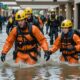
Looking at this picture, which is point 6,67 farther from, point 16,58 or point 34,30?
point 34,30

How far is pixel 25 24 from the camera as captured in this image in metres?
11.8

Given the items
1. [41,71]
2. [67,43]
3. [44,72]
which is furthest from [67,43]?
[44,72]

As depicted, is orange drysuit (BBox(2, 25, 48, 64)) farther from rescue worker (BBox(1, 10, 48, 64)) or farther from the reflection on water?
the reflection on water

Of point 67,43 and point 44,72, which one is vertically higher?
point 67,43

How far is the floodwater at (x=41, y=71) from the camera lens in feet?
33.5

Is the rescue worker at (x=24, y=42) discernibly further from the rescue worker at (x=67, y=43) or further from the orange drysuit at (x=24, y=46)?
the rescue worker at (x=67, y=43)

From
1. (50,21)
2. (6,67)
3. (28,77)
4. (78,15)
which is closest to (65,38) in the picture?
(6,67)

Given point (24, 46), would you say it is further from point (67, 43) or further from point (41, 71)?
point (67, 43)

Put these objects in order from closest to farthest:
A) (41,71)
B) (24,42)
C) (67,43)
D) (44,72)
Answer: (44,72), (41,71), (24,42), (67,43)

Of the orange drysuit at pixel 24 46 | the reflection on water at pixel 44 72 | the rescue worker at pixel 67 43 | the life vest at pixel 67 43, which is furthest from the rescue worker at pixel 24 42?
the life vest at pixel 67 43

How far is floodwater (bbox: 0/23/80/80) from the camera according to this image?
33.5 ft

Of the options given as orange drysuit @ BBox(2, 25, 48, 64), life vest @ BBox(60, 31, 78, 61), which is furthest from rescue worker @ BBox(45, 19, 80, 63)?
orange drysuit @ BBox(2, 25, 48, 64)

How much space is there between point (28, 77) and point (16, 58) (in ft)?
6.53

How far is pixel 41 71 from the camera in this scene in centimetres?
1127
